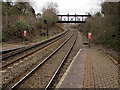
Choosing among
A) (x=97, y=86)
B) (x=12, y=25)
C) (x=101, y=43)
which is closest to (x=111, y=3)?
(x=101, y=43)

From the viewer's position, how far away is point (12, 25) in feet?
109

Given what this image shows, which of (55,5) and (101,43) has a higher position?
(55,5)

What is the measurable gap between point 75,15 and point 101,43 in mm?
65168

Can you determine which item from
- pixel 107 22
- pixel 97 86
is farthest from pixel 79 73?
pixel 107 22

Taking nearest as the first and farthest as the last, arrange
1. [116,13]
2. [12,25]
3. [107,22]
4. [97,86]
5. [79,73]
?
[97,86], [79,73], [116,13], [107,22], [12,25]

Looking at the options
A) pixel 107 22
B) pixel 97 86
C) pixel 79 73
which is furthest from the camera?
pixel 107 22

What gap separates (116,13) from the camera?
944 inches

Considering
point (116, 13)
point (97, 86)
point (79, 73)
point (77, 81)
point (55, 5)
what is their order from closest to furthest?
point (97, 86)
point (77, 81)
point (79, 73)
point (116, 13)
point (55, 5)

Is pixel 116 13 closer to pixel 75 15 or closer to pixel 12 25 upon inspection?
pixel 12 25

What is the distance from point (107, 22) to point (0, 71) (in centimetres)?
1868

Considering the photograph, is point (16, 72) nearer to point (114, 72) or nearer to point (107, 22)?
point (114, 72)

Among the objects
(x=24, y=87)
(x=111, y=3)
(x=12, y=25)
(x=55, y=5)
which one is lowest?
(x=24, y=87)

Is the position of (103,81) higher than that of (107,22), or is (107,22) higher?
(107,22)

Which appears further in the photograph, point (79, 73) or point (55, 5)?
point (55, 5)
